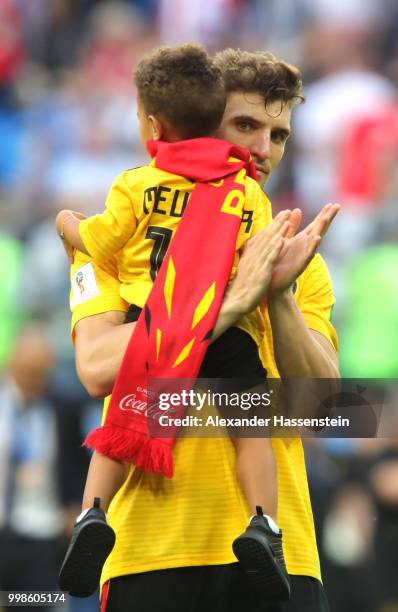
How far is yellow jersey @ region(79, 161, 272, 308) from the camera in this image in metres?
2.75

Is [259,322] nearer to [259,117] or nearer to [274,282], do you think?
[274,282]

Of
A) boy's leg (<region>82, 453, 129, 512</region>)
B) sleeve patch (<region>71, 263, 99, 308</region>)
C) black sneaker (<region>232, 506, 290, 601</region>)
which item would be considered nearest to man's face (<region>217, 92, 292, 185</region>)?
sleeve patch (<region>71, 263, 99, 308</region>)

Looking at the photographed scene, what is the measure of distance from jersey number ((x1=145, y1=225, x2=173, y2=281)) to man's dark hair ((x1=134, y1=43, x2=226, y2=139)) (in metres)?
0.27

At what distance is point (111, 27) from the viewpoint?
28.7ft

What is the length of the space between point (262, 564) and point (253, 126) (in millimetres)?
1133

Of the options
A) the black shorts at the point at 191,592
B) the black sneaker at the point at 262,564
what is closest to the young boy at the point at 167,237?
the black sneaker at the point at 262,564

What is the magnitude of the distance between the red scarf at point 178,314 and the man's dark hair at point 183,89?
0.12 metres

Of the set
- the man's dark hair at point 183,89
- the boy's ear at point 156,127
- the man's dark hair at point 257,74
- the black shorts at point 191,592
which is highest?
the man's dark hair at point 257,74

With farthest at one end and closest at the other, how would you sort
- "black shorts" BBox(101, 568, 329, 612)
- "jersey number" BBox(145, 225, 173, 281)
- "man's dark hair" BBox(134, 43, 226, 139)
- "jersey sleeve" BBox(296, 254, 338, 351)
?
"jersey sleeve" BBox(296, 254, 338, 351) → "man's dark hair" BBox(134, 43, 226, 139) → "jersey number" BBox(145, 225, 173, 281) → "black shorts" BBox(101, 568, 329, 612)

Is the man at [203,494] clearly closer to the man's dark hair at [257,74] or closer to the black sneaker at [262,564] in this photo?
the black sneaker at [262,564]

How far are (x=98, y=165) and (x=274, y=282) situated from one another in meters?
5.20

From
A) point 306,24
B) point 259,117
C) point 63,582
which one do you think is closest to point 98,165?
point 306,24

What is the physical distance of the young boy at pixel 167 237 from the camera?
8.40 feet

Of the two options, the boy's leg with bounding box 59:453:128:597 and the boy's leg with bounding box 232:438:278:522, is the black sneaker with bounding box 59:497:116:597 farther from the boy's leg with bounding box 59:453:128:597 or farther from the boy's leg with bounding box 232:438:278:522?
the boy's leg with bounding box 232:438:278:522
